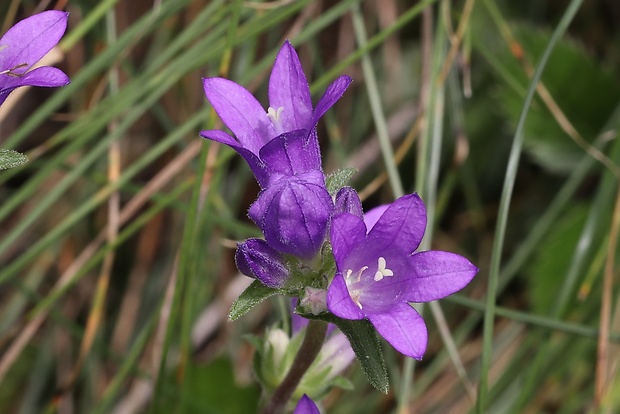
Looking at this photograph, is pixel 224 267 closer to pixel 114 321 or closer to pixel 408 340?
pixel 114 321

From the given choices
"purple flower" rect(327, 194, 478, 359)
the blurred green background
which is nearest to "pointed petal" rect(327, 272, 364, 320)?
"purple flower" rect(327, 194, 478, 359)

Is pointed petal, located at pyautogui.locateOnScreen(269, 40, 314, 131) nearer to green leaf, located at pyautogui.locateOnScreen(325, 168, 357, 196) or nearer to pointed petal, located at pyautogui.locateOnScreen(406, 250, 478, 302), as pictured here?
green leaf, located at pyautogui.locateOnScreen(325, 168, 357, 196)

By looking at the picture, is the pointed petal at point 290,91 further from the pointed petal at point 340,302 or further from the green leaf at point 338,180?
the pointed petal at point 340,302

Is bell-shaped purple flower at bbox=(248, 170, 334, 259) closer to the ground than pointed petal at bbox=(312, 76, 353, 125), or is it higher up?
closer to the ground

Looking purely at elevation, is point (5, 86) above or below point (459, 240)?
above

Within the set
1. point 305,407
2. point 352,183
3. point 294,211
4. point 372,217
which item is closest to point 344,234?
point 294,211

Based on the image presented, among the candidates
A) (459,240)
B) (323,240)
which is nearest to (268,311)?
(459,240)

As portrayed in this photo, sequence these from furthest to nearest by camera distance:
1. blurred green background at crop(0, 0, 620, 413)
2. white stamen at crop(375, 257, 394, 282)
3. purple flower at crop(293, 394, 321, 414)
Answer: blurred green background at crop(0, 0, 620, 413) → white stamen at crop(375, 257, 394, 282) → purple flower at crop(293, 394, 321, 414)
